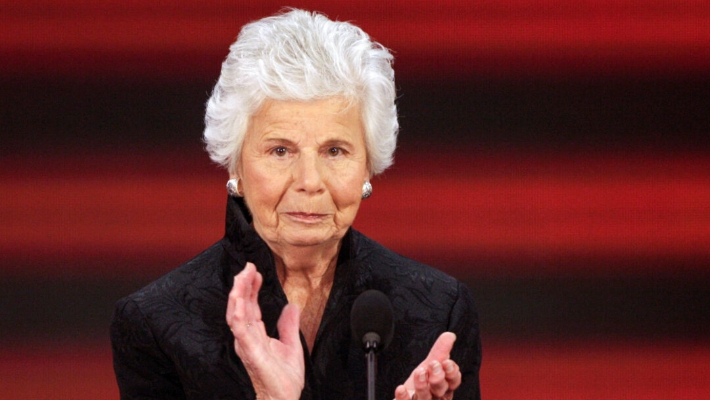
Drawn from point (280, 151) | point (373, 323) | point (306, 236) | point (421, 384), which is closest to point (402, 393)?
point (421, 384)

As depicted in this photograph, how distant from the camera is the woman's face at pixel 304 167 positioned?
5.94 feet

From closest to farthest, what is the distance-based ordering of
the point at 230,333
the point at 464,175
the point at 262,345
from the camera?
the point at 262,345, the point at 230,333, the point at 464,175

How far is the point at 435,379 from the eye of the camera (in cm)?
155

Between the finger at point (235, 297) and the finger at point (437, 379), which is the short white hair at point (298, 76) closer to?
the finger at point (235, 297)

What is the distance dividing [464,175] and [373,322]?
1276mm

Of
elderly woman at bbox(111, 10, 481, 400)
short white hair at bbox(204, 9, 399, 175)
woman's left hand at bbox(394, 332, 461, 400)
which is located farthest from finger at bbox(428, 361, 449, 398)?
short white hair at bbox(204, 9, 399, 175)

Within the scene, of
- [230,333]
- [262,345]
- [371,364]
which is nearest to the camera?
[371,364]

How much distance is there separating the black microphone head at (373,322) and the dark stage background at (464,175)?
4.03 ft

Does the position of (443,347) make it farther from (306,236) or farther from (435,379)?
(306,236)

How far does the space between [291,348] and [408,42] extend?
45.5 inches

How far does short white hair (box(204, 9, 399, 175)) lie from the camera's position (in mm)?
1792

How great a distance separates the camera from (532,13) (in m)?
2.67

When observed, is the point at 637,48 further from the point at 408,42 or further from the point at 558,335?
the point at 558,335

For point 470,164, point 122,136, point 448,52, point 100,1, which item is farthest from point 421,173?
point 100,1
